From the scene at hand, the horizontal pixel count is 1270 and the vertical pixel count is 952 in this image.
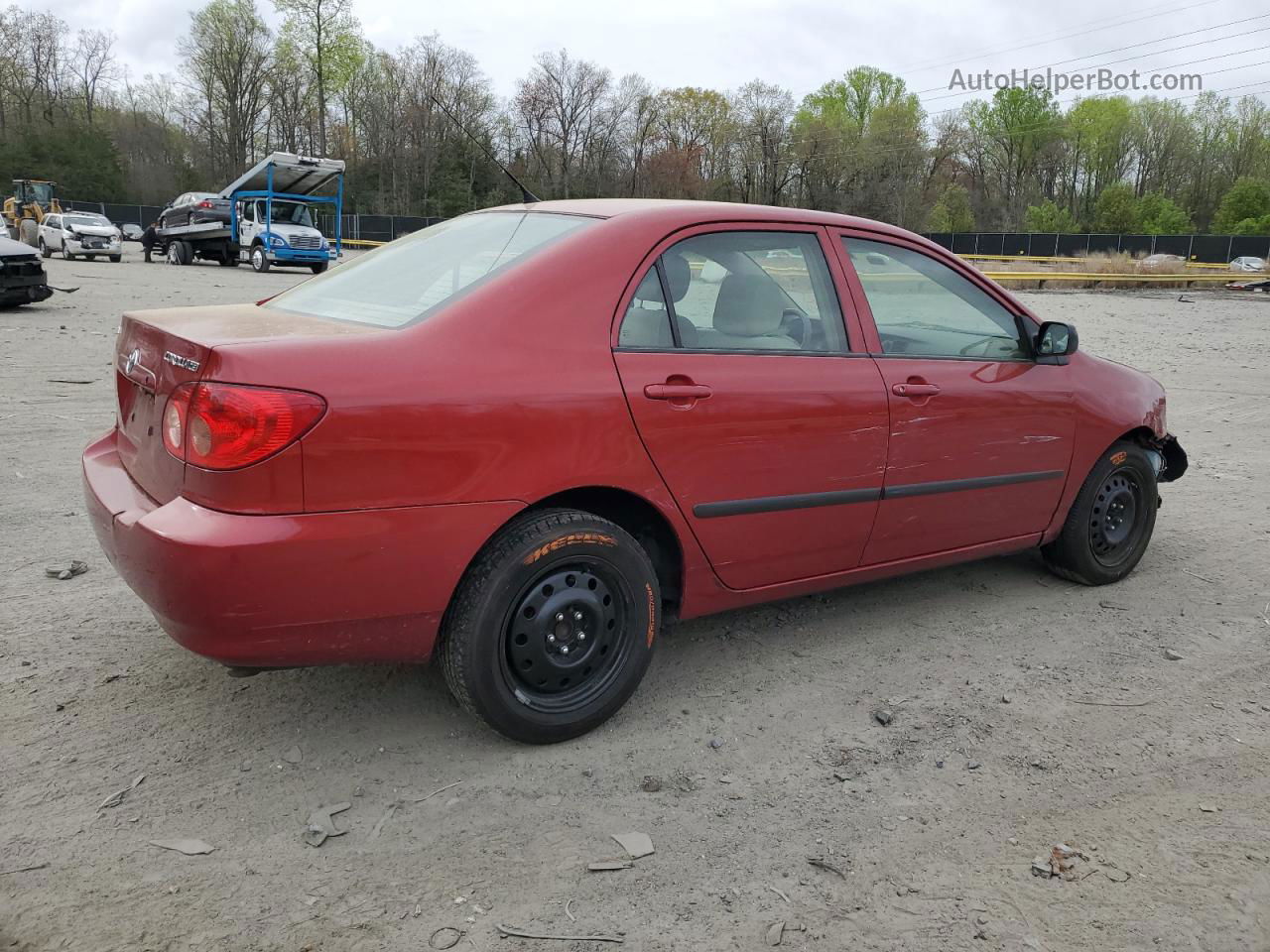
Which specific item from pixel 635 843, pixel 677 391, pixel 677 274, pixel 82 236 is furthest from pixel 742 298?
pixel 82 236

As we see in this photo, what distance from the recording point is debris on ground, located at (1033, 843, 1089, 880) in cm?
253

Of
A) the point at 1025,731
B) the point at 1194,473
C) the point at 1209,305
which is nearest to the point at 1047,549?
the point at 1025,731

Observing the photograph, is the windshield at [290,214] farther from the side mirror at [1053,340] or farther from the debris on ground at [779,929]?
the debris on ground at [779,929]

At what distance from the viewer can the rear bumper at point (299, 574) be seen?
248 cm

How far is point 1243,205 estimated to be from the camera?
61656 millimetres

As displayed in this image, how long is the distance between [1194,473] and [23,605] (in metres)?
7.06

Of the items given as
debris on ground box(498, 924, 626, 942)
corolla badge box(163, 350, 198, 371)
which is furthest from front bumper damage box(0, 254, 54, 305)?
debris on ground box(498, 924, 626, 942)

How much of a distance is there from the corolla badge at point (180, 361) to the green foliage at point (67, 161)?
68.4 meters

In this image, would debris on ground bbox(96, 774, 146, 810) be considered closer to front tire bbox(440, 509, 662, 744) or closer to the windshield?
front tire bbox(440, 509, 662, 744)

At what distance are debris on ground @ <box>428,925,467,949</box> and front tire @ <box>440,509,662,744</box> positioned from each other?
0.73 m

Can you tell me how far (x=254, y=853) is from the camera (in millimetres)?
2516

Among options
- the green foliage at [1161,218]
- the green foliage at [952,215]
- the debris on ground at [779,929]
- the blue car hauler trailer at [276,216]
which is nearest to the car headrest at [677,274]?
the debris on ground at [779,929]

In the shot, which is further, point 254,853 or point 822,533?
point 822,533

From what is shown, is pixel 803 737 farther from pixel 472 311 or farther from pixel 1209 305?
pixel 1209 305
